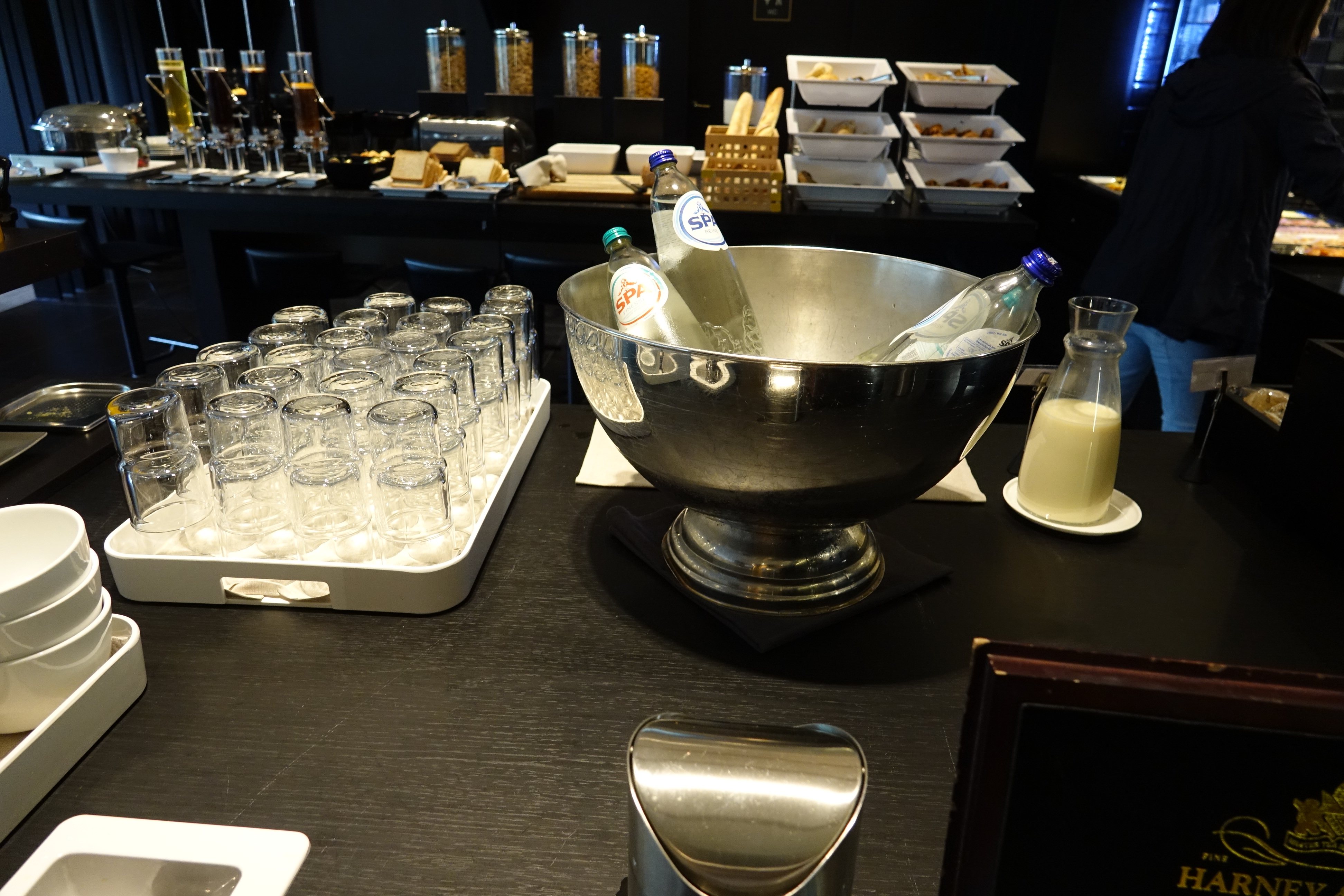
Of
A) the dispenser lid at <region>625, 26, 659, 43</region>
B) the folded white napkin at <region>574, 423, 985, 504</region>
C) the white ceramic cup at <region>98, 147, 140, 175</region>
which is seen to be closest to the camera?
the folded white napkin at <region>574, 423, 985, 504</region>

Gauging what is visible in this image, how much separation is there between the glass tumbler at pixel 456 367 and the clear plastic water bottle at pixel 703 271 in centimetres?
24

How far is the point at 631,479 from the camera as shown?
1.02m

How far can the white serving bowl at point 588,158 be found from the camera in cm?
316

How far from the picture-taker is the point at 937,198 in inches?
107

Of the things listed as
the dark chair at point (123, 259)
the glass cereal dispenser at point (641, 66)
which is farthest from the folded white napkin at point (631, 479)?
the dark chair at point (123, 259)

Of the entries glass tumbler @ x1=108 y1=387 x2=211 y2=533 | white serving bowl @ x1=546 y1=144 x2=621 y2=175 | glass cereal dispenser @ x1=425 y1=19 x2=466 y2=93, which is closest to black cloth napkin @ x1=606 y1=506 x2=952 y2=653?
glass tumbler @ x1=108 y1=387 x2=211 y2=533

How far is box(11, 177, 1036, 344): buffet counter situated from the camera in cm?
267

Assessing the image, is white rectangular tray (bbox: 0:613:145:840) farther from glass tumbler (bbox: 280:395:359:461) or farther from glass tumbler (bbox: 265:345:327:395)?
glass tumbler (bbox: 265:345:327:395)

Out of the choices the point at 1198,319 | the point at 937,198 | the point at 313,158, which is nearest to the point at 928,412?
the point at 1198,319

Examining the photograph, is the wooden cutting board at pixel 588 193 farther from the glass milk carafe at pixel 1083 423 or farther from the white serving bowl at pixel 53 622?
the white serving bowl at pixel 53 622

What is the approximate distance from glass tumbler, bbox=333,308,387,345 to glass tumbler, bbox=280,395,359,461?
237 millimetres

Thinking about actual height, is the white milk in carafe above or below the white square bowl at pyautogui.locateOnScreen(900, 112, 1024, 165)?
below

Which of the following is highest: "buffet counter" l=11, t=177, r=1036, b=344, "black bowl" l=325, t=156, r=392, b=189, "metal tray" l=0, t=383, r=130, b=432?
"black bowl" l=325, t=156, r=392, b=189

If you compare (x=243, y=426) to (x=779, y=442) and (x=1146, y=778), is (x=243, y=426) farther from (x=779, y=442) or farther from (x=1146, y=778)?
(x=1146, y=778)
